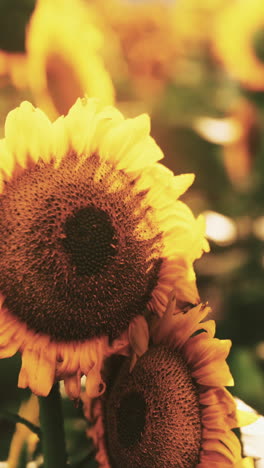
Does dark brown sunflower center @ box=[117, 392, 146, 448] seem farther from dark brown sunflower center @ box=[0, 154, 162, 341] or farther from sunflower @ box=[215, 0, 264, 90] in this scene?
sunflower @ box=[215, 0, 264, 90]

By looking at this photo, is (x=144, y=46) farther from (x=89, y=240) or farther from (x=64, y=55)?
(x=89, y=240)

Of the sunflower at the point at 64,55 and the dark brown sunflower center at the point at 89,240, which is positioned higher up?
the sunflower at the point at 64,55

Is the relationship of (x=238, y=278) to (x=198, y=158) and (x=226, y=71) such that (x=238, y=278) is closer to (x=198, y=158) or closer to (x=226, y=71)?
(x=198, y=158)

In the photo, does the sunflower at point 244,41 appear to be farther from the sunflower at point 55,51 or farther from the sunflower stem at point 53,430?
the sunflower stem at point 53,430

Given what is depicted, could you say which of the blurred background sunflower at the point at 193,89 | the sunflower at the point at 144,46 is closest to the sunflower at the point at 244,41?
the blurred background sunflower at the point at 193,89

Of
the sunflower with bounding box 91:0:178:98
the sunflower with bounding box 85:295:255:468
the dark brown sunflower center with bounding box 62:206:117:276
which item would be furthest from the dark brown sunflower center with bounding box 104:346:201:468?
the sunflower with bounding box 91:0:178:98

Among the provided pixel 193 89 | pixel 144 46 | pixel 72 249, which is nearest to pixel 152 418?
pixel 72 249
